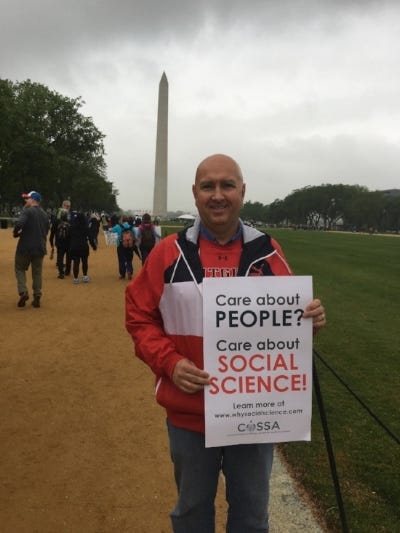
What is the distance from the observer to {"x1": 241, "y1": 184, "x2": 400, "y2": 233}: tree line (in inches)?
4360

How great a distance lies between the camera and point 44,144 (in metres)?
48.6

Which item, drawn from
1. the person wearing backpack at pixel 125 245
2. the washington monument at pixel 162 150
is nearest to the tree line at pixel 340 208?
the washington monument at pixel 162 150

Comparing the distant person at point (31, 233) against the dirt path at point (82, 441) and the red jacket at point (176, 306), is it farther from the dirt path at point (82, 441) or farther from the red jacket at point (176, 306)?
the red jacket at point (176, 306)

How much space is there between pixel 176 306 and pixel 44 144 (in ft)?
166

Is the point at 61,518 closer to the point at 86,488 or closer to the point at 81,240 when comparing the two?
the point at 86,488

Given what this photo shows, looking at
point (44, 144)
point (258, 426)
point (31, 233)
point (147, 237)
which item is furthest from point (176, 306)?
point (44, 144)

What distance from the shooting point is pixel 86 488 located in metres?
3.67

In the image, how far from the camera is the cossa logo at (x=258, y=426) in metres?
2.27

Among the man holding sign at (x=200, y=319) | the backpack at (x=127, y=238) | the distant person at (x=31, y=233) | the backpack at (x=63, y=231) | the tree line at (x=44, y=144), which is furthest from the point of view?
the tree line at (x=44, y=144)

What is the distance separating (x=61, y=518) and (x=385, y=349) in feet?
20.5

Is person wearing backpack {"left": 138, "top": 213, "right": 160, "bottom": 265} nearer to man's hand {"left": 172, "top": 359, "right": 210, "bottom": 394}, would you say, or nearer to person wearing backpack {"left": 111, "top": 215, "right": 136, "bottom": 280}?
person wearing backpack {"left": 111, "top": 215, "right": 136, "bottom": 280}

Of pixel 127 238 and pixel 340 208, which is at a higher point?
pixel 340 208

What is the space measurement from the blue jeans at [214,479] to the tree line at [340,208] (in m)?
115

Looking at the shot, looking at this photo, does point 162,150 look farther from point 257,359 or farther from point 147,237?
point 257,359
